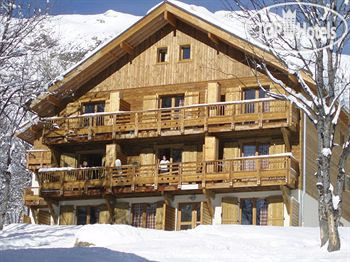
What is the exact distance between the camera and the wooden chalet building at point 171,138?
32.9 metres

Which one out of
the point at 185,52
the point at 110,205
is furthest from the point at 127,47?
the point at 110,205

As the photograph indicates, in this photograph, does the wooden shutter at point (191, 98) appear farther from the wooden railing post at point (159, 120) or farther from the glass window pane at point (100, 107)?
the glass window pane at point (100, 107)

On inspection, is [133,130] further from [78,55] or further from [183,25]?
[78,55]

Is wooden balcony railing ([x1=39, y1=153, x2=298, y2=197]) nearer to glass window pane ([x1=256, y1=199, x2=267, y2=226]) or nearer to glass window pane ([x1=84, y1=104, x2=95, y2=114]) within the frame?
glass window pane ([x1=256, y1=199, x2=267, y2=226])

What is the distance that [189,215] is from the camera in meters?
34.6

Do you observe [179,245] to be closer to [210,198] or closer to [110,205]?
[210,198]

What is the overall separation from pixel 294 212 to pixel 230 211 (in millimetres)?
2588

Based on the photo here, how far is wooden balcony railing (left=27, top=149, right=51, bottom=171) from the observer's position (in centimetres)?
3762

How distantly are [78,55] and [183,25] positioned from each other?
139ft

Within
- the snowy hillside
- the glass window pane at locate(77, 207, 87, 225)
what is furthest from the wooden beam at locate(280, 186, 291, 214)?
the snowy hillside

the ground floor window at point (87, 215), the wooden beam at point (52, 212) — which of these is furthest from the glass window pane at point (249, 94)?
the wooden beam at point (52, 212)

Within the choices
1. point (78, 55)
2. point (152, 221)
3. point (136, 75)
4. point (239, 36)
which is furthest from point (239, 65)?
point (78, 55)

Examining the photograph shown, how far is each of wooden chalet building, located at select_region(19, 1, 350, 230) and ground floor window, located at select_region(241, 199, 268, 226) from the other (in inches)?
1.9

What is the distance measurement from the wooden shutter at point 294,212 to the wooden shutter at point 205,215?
340 centimetres
